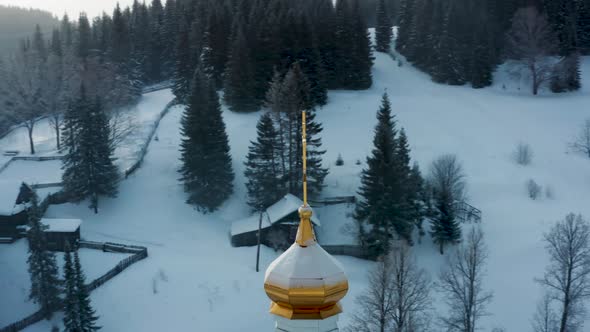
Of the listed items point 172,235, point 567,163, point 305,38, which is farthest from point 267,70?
point 567,163

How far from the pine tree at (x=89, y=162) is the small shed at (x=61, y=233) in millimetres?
4598

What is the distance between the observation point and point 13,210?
119 feet

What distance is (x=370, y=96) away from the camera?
5778 cm

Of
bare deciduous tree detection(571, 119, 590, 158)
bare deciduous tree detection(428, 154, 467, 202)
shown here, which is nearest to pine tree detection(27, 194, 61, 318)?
bare deciduous tree detection(428, 154, 467, 202)

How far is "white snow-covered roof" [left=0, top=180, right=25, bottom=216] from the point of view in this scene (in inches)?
1431

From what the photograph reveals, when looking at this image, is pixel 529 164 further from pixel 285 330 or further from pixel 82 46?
pixel 82 46

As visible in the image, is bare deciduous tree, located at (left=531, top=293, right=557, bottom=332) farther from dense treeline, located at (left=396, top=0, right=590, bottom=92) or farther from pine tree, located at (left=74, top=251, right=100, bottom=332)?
dense treeline, located at (left=396, top=0, right=590, bottom=92)

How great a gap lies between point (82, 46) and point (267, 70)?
2668 centimetres

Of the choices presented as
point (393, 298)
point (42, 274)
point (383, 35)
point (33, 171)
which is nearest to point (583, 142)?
point (393, 298)

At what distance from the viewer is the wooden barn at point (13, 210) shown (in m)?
36.3

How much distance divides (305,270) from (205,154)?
34.9m

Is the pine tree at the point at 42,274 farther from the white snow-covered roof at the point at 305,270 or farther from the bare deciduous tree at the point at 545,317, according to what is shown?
the white snow-covered roof at the point at 305,270

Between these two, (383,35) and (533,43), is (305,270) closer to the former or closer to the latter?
(533,43)

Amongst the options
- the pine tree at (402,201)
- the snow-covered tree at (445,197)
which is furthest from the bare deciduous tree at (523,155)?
the pine tree at (402,201)
